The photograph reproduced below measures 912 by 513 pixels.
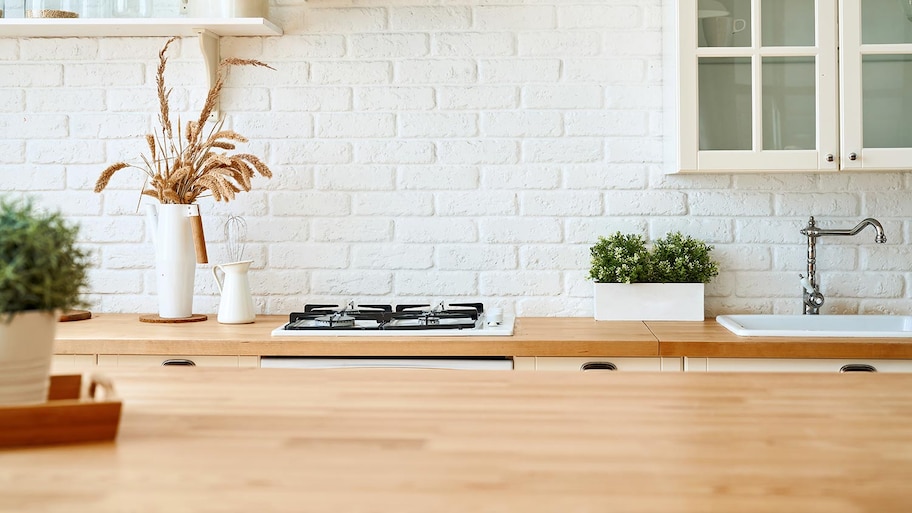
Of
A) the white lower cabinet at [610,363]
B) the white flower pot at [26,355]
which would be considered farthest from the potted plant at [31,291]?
the white lower cabinet at [610,363]

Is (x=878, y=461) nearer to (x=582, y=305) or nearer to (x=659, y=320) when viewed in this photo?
(x=659, y=320)

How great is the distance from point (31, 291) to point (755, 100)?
229 centimetres

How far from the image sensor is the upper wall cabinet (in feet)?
8.76

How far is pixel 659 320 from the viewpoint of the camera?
2.82 metres

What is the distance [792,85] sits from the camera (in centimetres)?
271

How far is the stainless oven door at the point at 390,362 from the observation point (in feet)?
7.90

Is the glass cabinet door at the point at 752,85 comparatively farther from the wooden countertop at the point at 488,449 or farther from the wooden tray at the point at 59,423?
the wooden tray at the point at 59,423

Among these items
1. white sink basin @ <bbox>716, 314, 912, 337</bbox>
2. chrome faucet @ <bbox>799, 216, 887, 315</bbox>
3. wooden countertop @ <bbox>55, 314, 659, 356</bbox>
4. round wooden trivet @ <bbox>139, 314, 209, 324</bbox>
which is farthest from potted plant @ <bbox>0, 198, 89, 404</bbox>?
chrome faucet @ <bbox>799, 216, 887, 315</bbox>

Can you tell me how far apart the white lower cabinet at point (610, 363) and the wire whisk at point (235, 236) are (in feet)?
4.06

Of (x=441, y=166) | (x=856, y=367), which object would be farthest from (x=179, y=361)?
(x=856, y=367)

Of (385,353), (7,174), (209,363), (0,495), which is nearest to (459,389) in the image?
(0,495)

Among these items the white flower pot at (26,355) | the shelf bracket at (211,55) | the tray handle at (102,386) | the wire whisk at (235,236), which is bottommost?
the tray handle at (102,386)

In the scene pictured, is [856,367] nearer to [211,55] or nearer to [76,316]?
[211,55]

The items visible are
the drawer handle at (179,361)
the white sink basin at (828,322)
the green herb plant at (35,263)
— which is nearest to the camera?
the green herb plant at (35,263)
